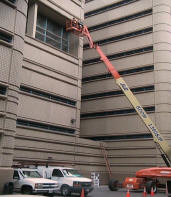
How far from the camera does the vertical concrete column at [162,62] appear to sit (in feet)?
119

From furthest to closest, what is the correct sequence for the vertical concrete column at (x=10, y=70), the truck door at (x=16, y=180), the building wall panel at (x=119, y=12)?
1. the building wall panel at (x=119, y=12)
2. the vertical concrete column at (x=10, y=70)
3. the truck door at (x=16, y=180)

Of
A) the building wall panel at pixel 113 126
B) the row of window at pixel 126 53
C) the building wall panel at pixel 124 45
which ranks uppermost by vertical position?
the building wall panel at pixel 124 45

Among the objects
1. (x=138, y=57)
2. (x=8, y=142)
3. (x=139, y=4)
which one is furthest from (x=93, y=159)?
(x=139, y=4)

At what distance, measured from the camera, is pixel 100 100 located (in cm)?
4222

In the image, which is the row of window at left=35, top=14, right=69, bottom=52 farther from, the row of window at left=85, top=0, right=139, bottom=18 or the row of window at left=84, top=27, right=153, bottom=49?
the row of window at left=85, top=0, right=139, bottom=18

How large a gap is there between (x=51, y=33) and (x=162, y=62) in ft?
47.0

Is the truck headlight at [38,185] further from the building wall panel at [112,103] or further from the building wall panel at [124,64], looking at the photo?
the building wall panel at [124,64]

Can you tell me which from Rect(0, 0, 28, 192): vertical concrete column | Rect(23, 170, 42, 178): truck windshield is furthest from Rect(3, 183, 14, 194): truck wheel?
Rect(23, 170, 42, 178): truck windshield

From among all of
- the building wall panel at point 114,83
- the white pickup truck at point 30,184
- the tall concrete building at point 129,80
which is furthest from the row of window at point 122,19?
the white pickup truck at point 30,184

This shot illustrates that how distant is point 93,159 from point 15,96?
17528mm

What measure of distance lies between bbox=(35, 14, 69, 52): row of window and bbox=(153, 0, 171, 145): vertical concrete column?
11.7 meters

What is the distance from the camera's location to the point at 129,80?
40562mm

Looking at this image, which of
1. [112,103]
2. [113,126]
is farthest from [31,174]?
[112,103]

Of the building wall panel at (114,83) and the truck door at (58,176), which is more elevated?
the building wall panel at (114,83)
